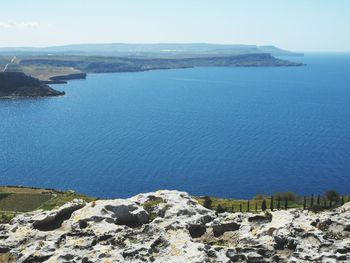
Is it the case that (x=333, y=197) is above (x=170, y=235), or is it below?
below

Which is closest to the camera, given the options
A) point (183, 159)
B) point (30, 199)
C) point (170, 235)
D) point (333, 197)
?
point (170, 235)

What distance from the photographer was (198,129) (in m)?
195

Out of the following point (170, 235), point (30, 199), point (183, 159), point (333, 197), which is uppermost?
point (170, 235)

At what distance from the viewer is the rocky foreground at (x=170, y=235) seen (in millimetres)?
27500

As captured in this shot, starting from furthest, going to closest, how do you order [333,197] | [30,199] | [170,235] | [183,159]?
[183,159], [30,199], [333,197], [170,235]

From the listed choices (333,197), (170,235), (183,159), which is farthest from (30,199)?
(170,235)

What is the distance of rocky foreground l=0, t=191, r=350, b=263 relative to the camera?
27500mm

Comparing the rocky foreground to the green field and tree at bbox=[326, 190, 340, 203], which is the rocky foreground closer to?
tree at bbox=[326, 190, 340, 203]

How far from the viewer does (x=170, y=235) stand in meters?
30.2

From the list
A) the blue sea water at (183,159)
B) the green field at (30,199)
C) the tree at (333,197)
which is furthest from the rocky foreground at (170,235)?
the blue sea water at (183,159)

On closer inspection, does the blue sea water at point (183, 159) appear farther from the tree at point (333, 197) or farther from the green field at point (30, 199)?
the tree at point (333, 197)

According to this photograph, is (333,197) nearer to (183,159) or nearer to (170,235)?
(170,235)

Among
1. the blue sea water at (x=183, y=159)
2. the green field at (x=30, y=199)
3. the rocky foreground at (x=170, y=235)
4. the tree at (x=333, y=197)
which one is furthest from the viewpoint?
the blue sea water at (x=183, y=159)

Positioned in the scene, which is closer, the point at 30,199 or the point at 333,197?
the point at 333,197
